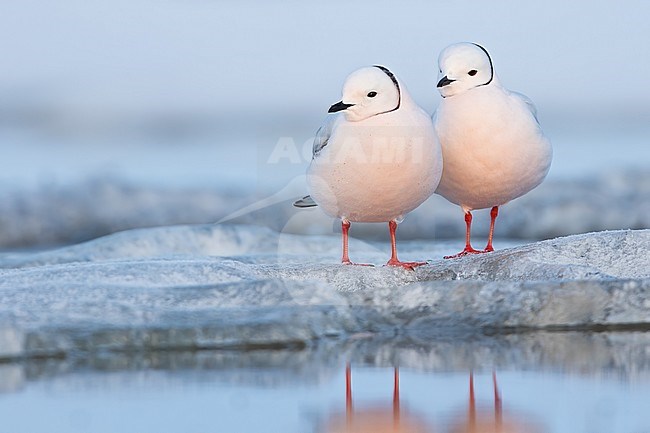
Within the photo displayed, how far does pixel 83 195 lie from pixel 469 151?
4.68 m

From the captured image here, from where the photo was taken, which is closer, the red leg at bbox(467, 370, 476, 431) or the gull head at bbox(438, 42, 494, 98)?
the red leg at bbox(467, 370, 476, 431)

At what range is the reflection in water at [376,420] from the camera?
8.05 ft

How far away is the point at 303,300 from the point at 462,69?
1.83m

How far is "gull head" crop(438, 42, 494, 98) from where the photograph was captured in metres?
5.02

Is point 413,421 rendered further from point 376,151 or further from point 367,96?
point 367,96

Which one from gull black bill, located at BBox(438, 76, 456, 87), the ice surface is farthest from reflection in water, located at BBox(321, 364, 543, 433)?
gull black bill, located at BBox(438, 76, 456, 87)

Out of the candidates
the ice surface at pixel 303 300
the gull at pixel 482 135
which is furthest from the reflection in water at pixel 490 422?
the gull at pixel 482 135

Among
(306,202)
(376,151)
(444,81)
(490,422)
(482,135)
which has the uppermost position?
(444,81)

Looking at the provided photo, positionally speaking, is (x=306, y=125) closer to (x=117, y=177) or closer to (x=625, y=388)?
(x=117, y=177)

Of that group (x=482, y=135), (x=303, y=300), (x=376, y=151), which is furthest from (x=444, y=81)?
(x=303, y=300)

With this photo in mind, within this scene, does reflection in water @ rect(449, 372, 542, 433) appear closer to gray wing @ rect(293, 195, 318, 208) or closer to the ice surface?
the ice surface

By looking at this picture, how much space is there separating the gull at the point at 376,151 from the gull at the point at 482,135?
319 mm

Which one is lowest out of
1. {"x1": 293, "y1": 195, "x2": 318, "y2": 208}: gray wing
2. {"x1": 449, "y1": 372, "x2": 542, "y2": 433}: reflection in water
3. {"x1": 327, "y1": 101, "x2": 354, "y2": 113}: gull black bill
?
{"x1": 449, "y1": 372, "x2": 542, "y2": 433}: reflection in water

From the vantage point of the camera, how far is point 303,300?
3527mm
